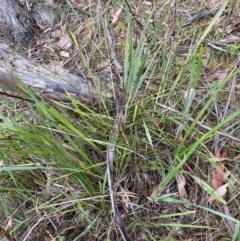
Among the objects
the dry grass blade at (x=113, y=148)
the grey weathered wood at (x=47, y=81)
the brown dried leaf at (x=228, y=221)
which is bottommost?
the brown dried leaf at (x=228, y=221)

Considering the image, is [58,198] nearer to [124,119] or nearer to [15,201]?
[15,201]

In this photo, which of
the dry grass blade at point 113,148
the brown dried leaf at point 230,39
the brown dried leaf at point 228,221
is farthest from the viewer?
the brown dried leaf at point 230,39

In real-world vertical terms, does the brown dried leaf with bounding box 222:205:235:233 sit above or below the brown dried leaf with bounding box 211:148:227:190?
below

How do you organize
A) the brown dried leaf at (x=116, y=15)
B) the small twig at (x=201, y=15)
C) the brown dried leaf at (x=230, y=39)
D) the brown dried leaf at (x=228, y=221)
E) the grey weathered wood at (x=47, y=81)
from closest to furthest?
the brown dried leaf at (x=228, y=221)
the grey weathered wood at (x=47, y=81)
the brown dried leaf at (x=230, y=39)
the small twig at (x=201, y=15)
the brown dried leaf at (x=116, y=15)

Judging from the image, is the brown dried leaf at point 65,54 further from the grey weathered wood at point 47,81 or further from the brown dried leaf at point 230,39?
the brown dried leaf at point 230,39

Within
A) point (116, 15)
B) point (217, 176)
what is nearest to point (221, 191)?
point (217, 176)

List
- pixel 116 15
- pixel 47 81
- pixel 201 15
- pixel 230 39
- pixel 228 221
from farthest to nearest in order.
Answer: pixel 116 15, pixel 201 15, pixel 230 39, pixel 47 81, pixel 228 221

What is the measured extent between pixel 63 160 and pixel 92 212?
27cm

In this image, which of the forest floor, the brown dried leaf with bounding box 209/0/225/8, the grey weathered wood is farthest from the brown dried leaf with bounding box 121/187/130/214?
the brown dried leaf with bounding box 209/0/225/8

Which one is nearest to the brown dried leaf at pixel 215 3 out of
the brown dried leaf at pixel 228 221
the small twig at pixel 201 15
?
the small twig at pixel 201 15

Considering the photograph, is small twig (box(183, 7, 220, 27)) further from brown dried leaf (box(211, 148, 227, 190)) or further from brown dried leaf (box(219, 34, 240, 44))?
brown dried leaf (box(211, 148, 227, 190))

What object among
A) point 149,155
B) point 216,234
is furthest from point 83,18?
point 216,234

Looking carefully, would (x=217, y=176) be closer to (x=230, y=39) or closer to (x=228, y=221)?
(x=228, y=221)

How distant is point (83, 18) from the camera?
104 inches
